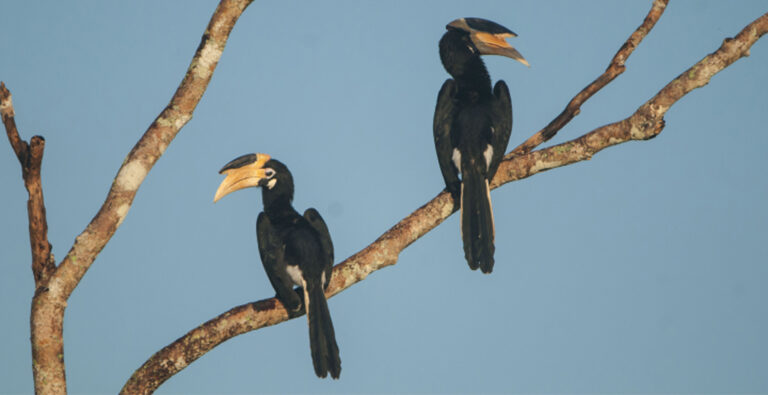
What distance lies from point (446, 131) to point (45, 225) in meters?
3.15

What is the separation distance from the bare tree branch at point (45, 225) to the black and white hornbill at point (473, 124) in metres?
2.07

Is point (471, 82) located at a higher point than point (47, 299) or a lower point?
higher

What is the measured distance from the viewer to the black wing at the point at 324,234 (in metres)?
5.91

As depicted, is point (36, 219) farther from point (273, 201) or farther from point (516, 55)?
point (516, 55)

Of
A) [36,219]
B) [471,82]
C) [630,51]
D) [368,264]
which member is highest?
[471,82]

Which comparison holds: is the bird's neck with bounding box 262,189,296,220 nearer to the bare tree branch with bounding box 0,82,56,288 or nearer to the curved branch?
the curved branch

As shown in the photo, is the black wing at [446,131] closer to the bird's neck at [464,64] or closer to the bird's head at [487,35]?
the bird's neck at [464,64]

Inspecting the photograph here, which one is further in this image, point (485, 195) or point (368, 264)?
point (485, 195)

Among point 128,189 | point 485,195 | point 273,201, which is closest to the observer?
point 128,189

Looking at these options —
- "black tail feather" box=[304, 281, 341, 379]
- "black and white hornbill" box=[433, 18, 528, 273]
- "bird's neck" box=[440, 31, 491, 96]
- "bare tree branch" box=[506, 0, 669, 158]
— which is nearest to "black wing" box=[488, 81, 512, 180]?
"black and white hornbill" box=[433, 18, 528, 273]

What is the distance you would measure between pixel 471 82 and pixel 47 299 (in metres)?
3.76

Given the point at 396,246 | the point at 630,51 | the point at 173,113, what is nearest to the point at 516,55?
the point at 630,51

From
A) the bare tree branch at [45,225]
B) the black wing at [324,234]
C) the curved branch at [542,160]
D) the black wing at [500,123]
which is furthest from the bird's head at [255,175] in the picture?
the black wing at [500,123]

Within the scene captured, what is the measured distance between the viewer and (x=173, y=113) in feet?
17.5
